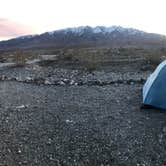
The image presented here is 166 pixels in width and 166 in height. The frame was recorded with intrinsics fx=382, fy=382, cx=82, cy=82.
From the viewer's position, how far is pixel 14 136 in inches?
326

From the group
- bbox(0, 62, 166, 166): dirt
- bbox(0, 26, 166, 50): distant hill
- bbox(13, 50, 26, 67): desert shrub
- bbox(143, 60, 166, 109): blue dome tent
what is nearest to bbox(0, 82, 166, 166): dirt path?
bbox(0, 62, 166, 166): dirt

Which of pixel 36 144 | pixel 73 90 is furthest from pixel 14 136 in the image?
pixel 73 90

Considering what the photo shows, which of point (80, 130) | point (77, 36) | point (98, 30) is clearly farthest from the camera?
point (98, 30)

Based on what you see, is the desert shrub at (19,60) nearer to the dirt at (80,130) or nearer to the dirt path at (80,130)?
the dirt at (80,130)

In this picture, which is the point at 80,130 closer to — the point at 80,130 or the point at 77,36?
the point at 80,130

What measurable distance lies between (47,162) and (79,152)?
2.28ft

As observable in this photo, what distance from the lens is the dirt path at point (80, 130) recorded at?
714 centimetres

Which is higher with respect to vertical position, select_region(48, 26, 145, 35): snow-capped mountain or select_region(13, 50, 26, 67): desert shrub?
select_region(13, 50, 26, 67): desert shrub

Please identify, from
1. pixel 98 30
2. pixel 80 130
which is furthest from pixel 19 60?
pixel 98 30

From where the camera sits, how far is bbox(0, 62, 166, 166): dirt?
281 inches

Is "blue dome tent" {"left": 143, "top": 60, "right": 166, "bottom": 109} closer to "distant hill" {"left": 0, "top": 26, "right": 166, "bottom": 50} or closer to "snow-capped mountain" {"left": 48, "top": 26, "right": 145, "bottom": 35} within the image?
"distant hill" {"left": 0, "top": 26, "right": 166, "bottom": 50}

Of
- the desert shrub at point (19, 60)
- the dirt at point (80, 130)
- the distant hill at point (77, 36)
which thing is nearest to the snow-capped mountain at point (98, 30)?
the distant hill at point (77, 36)

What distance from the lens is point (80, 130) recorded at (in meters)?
8.63

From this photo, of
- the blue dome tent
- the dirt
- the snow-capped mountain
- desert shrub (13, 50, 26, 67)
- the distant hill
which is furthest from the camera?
the snow-capped mountain
